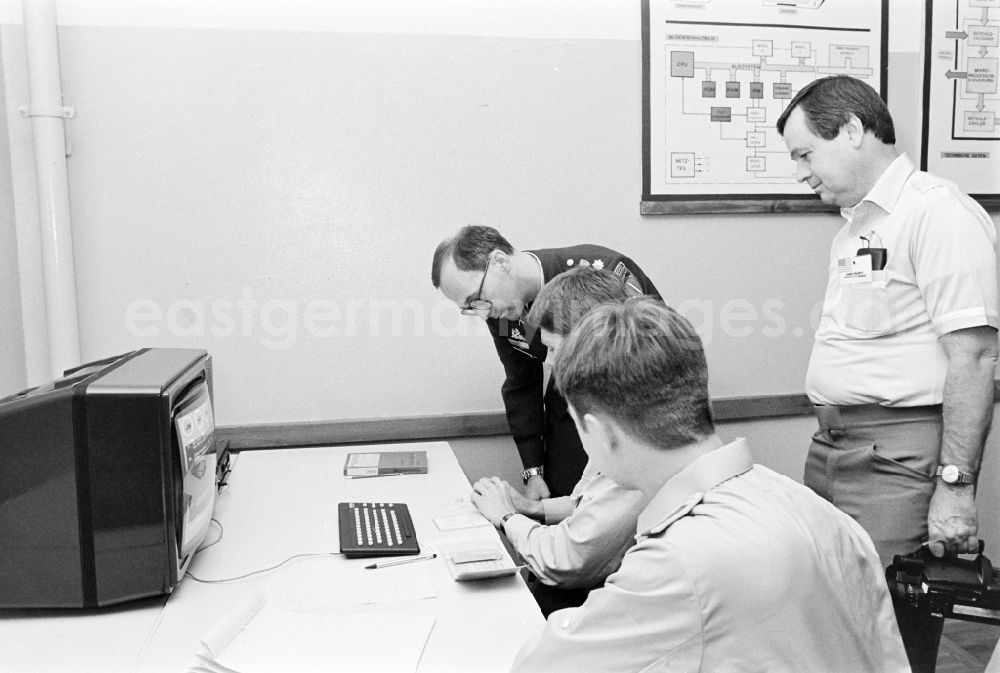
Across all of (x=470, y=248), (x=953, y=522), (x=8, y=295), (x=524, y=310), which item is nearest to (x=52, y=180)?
(x=8, y=295)

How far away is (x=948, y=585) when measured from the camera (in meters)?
1.60

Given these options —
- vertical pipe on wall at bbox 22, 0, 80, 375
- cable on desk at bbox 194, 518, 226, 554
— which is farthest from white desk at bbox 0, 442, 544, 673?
vertical pipe on wall at bbox 22, 0, 80, 375

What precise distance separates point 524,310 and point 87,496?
3.68ft

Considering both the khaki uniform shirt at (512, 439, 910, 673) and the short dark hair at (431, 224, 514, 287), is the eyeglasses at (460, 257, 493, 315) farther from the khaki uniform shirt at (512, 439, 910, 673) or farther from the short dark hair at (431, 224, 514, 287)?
the khaki uniform shirt at (512, 439, 910, 673)

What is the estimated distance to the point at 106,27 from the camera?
215 centimetres

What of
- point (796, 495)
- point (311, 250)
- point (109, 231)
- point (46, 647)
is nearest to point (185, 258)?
point (109, 231)

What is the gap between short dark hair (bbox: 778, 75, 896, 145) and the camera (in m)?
1.78

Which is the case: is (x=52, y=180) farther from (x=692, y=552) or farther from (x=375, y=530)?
(x=692, y=552)

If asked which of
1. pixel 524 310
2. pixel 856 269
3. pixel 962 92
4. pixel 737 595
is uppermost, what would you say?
pixel 962 92

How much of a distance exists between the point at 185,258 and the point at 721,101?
170 cm

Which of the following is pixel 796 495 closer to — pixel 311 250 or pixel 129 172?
pixel 311 250

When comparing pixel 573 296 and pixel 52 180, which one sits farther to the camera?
pixel 52 180

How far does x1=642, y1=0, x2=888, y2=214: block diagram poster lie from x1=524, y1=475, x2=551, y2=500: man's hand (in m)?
0.92

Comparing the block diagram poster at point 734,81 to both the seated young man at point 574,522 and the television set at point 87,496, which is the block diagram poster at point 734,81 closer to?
the seated young man at point 574,522
